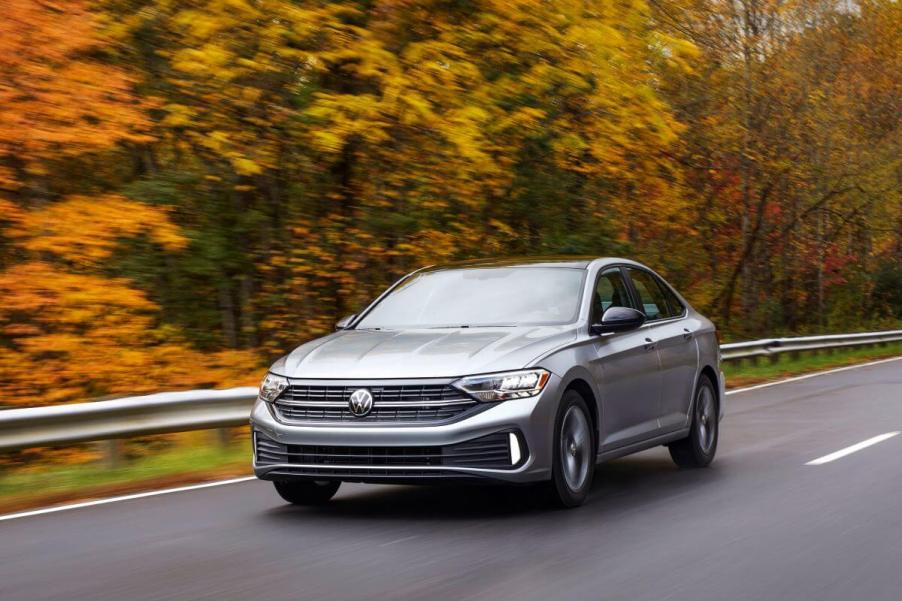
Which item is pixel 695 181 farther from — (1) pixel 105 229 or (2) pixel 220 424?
(2) pixel 220 424

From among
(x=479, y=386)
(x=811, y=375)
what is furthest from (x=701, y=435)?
(x=811, y=375)

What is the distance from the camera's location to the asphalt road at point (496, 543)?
5910mm

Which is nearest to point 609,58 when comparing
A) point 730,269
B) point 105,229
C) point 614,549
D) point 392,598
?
point 105,229

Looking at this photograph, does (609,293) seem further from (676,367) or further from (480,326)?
(480,326)

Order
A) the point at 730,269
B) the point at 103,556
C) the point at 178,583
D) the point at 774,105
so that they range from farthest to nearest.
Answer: the point at 730,269
the point at 774,105
the point at 103,556
the point at 178,583

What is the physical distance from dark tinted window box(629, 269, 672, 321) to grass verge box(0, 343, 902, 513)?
3.27 meters

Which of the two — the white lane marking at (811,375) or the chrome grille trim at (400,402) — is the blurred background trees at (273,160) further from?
the chrome grille trim at (400,402)

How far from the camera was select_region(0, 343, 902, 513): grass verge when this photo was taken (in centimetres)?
920

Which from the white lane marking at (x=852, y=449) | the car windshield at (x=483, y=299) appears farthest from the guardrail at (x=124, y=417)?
the white lane marking at (x=852, y=449)

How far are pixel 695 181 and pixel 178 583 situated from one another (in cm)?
2690

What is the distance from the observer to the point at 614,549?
6789 mm

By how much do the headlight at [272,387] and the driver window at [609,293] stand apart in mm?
2106

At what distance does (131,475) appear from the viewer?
404 inches

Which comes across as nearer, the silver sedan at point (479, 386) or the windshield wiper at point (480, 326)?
the silver sedan at point (479, 386)
